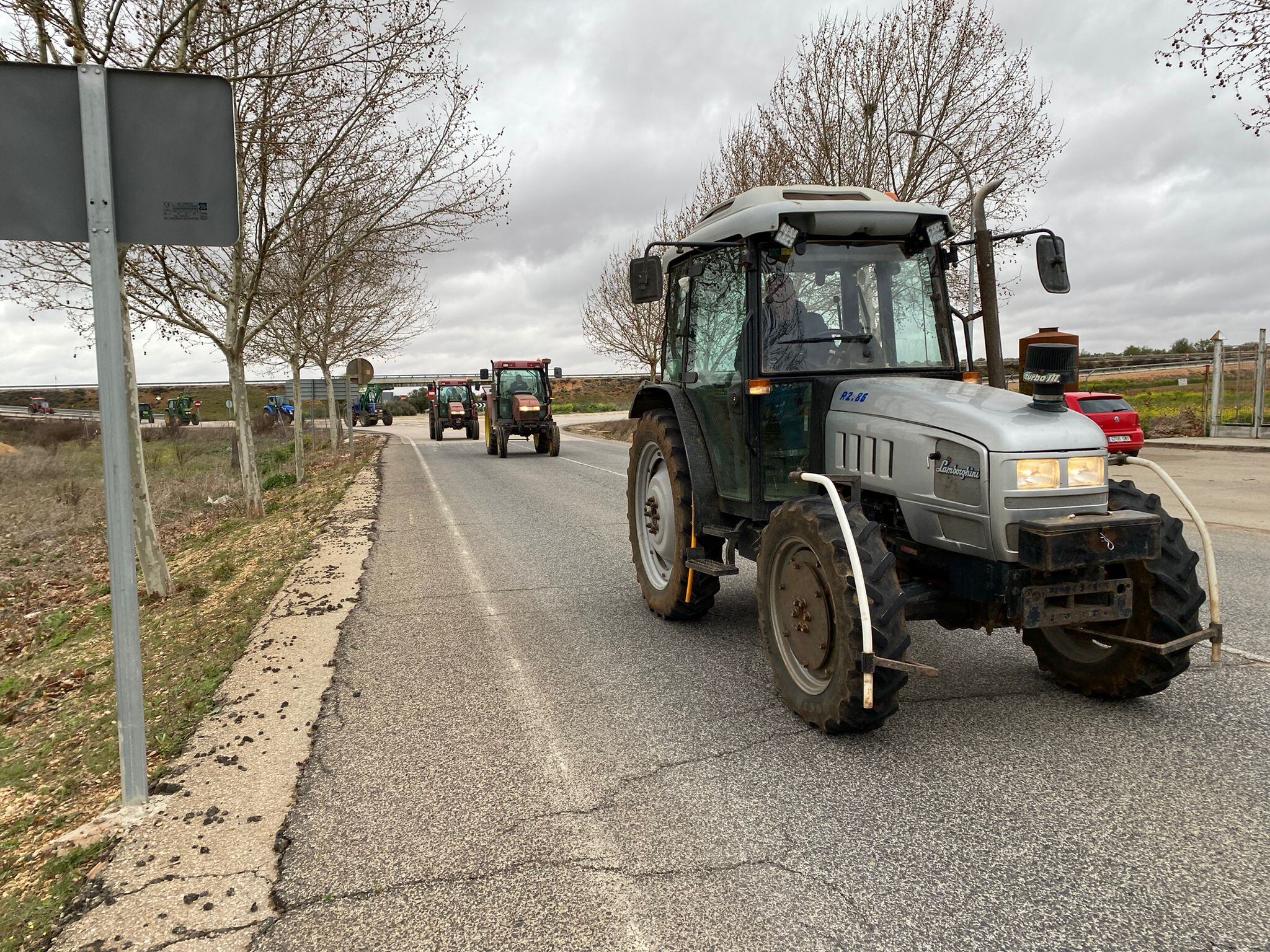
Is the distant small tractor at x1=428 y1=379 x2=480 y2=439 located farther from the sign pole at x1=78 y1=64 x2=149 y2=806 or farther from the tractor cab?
the sign pole at x1=78 y1=64 x2=149 y2=806

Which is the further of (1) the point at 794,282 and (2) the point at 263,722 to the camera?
(1) the point at 794,282

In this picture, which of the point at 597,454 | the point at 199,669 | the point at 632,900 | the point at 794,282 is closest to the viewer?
the point at 632,900

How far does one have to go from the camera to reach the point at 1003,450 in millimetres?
3473

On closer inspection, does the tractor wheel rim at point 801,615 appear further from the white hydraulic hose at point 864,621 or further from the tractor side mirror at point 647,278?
the tractor side mirror at point 647,278

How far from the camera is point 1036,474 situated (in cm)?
351

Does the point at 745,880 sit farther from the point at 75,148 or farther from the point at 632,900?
the point at 75,148

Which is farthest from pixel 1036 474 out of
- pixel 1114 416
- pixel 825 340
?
pixel 1114 416

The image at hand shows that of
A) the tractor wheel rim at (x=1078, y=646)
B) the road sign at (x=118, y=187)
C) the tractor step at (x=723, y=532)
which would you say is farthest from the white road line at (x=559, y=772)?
the tractor wheel rim at (x=1078, y=646)

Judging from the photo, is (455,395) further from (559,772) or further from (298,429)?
(559,772)

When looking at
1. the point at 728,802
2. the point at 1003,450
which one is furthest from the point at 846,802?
the point at 1003,450

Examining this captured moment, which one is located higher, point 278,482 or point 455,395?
point 455,395

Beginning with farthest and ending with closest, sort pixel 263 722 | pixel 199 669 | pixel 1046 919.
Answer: pixel 199 669, pixel 263 722, pixel 1046 919

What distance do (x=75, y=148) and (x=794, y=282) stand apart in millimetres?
3296

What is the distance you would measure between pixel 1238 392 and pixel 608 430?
23.8 metres
